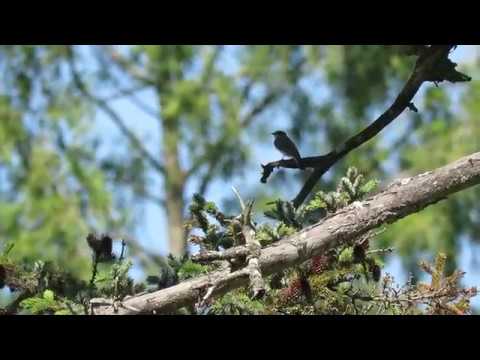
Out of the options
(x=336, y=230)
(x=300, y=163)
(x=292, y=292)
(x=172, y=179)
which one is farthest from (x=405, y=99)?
(x=172, y=179)

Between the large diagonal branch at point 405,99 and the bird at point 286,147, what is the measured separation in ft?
0.06

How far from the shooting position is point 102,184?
68.5ft

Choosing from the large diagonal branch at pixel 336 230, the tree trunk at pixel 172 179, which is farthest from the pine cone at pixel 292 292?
the tree trunk at pixel 172 179

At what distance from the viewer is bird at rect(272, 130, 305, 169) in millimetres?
3094

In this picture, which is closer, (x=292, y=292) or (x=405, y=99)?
(x=292, y=292)

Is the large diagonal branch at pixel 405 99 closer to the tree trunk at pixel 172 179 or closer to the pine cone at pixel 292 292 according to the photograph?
the pine cone at pixel 292 292

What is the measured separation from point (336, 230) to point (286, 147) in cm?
59

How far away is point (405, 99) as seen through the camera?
3184 mm

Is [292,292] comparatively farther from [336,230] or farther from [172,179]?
[172,179]

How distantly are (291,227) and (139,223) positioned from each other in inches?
739

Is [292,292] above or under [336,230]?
under

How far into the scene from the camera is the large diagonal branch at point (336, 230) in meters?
2.25

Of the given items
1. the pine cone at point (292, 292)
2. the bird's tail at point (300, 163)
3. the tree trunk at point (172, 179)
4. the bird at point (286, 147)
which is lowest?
the pine cone at point (292, 292)

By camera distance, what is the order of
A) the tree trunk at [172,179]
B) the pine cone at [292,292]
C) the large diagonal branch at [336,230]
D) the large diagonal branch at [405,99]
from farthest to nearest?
the tree trunk at [172,179], the large diagonal branch at [405,99], the pine cone at [292,292], the large diagonal branch at [336,230]
